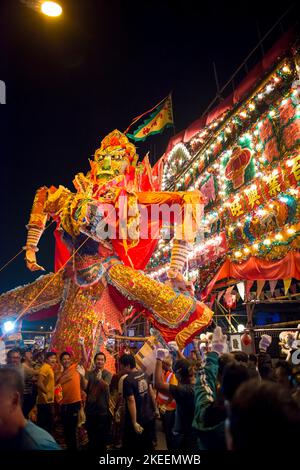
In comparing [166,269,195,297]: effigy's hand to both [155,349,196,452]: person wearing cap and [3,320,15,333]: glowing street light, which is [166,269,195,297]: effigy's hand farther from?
[3,320,15,333]: glowing street light

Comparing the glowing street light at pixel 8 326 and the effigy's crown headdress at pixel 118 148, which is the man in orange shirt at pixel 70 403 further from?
the effigy's crown headdress at pixel 118 148

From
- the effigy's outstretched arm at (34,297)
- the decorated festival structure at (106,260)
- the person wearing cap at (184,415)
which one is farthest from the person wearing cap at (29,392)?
the person wearing cap at (184,415)

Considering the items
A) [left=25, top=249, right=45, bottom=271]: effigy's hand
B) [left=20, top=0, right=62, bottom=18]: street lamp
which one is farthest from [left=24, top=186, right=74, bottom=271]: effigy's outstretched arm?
[left=20, top=0, right=62, bottom=18]: street lamp

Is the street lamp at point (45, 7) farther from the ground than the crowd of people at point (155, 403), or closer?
farther from the ground

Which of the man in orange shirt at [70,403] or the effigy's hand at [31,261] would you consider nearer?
the man in orange shirt at [70,403]

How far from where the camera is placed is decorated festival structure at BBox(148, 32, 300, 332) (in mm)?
7141

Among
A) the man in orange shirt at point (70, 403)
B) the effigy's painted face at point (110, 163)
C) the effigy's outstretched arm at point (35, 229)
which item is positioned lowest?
the man in orange shirt at point (70, 403)

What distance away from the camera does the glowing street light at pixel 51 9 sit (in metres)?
3.29

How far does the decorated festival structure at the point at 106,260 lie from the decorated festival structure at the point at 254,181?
3.20 m

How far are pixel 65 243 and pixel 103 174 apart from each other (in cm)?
129

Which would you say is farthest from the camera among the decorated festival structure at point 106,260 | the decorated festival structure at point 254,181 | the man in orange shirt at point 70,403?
the decorated festival structure at point 254,181

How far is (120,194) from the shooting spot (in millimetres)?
4992

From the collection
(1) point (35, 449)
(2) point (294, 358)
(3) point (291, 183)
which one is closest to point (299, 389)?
(1) point (35, 449)

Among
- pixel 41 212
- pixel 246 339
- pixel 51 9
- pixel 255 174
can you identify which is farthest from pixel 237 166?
pixel 51 9
